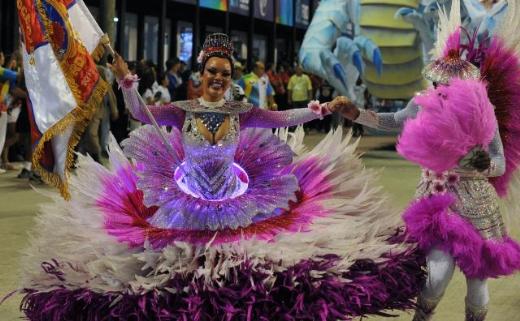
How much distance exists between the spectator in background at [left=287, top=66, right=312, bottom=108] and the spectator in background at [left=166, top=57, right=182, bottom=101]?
3.67 meters

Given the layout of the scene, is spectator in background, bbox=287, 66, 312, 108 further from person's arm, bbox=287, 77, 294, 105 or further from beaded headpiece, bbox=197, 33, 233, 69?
beaded headpiece, bbox=197, 33, 233, 69

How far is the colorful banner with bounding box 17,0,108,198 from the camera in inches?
152

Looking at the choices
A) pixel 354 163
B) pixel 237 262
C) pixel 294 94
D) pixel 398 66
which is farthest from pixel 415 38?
pixel 237 262

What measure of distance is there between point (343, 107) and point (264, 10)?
19.4m

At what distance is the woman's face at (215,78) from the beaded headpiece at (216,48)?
27mm

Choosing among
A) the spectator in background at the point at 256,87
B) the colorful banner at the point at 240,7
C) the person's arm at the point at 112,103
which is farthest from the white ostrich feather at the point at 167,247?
the colorful banner at the point at 240,7

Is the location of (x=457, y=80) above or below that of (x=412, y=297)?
above

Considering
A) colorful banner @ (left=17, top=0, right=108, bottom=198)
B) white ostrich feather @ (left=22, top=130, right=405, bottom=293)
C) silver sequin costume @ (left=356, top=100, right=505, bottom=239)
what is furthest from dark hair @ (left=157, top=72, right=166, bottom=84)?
silver sequin costume @ (left=356, top=100, right=505, bottom=239)

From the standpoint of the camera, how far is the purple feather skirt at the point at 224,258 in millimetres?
3143

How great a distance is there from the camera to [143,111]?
3.79 metres

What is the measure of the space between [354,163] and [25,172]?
6823 mm

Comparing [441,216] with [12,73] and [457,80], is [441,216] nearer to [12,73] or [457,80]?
[457,80]

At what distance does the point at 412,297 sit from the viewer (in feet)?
11.7

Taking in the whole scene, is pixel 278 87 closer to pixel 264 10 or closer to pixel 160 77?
pixel 160 77
